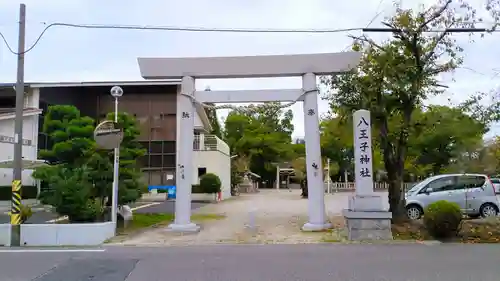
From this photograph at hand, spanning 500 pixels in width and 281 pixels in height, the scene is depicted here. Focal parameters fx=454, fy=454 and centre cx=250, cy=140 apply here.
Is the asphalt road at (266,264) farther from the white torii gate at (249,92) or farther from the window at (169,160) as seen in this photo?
the window at (169,160)

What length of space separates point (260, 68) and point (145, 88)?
17.8 metres

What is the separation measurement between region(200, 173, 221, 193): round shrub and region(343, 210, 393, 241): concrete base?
17.6 meters

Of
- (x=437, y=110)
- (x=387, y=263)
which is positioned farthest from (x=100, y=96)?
(x=387, y=263)

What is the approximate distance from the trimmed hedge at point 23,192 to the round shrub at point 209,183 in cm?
961

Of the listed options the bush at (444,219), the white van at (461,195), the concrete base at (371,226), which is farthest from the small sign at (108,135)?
the white van at (461,195)

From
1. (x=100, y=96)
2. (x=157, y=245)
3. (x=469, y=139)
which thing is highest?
(x=100, y=96)

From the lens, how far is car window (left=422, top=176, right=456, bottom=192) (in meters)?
16.0

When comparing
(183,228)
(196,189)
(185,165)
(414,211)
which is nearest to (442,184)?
(414,211)

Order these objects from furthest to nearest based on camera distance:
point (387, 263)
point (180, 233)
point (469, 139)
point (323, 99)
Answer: point (469, 139), point (323, 99), point (180, 233), point (387, 263)

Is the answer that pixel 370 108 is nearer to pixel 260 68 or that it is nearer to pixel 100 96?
pixel 260 68

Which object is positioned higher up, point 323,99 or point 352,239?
point 323,99

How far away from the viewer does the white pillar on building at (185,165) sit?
13.7 metres

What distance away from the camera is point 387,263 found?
8.34 meters

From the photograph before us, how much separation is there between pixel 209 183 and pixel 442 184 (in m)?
15.6
